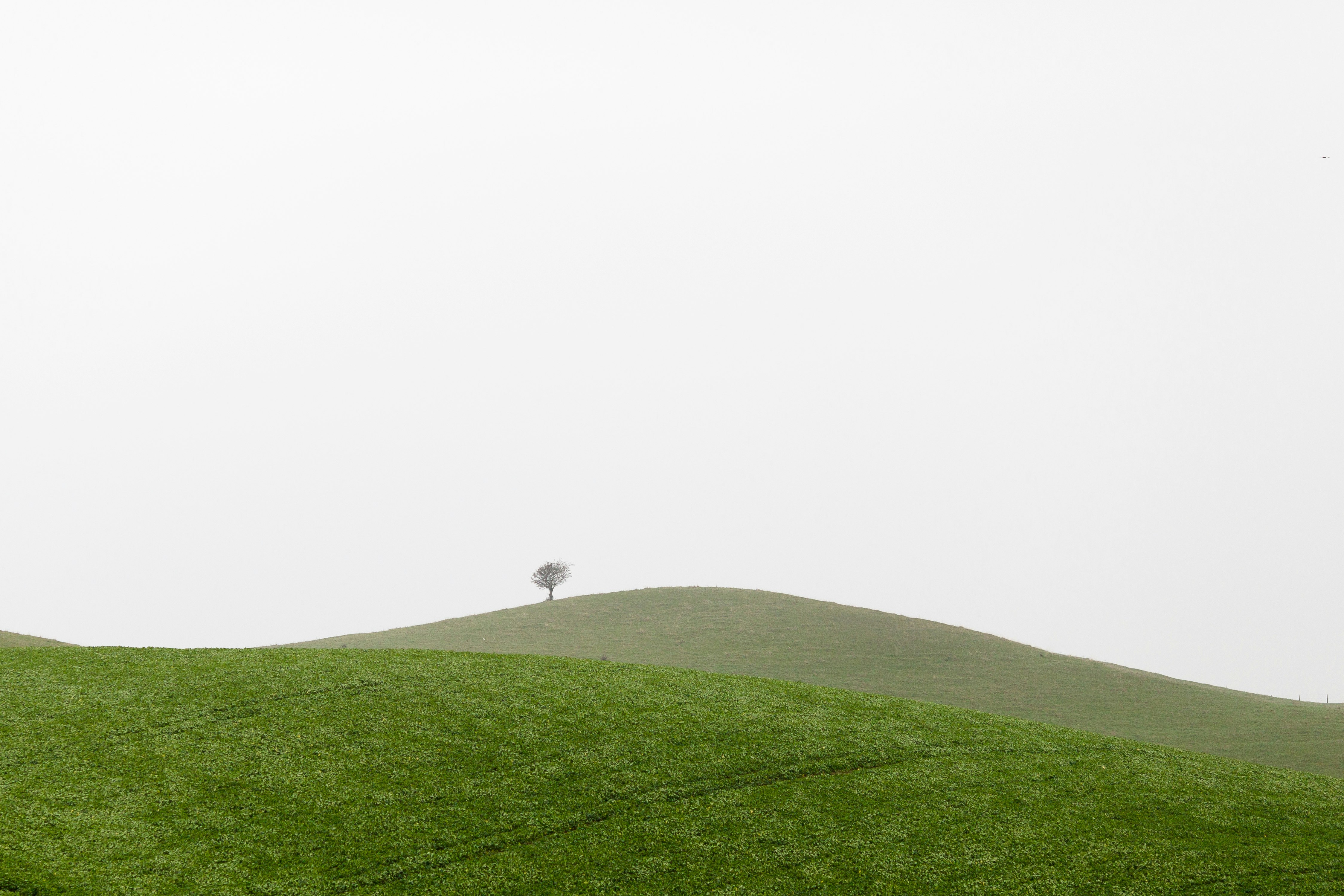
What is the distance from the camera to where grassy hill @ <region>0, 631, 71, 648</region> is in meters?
41.3

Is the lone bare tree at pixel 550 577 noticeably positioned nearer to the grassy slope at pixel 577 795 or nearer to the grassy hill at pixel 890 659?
the grassy hill at pixel 890 659

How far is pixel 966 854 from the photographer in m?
18.9

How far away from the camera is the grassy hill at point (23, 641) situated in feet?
136

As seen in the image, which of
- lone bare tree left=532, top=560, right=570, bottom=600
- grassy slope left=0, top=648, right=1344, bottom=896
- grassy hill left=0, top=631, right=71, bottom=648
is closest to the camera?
grassy slope left=0, top=648, right=1344, bottom=896

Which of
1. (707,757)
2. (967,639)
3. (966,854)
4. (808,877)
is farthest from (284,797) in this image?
(967,639)

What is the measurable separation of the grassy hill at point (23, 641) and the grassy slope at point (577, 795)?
58.5 feet

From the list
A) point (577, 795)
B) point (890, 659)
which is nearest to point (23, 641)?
point (577, 795)

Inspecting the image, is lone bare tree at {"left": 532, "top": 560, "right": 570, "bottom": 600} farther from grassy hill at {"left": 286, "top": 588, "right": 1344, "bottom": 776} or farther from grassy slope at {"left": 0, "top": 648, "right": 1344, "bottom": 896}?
grassy slope at {"left": 0, "top": 648, "right": 1344, "bottom": 896}

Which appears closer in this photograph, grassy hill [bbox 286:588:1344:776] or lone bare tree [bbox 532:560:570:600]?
grassy hill [bbox 286:588:1344:776]

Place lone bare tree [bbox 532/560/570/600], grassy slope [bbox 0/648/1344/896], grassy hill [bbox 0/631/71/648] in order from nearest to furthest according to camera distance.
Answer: grassy slope [bbox 0/648/1344/896], grassy hill [bbox 0/631/71/648], lone bare tree [bbox 532/560/570/600]

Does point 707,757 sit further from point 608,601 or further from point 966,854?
point 608,601

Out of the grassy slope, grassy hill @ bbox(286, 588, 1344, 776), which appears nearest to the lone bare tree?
grassy hill @ bbox(286, 588, 1344, 776)

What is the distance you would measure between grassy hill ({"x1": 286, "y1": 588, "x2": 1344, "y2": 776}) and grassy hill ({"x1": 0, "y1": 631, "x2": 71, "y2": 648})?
20.0 metres

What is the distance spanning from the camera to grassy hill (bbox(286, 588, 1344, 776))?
43500 millimetres
